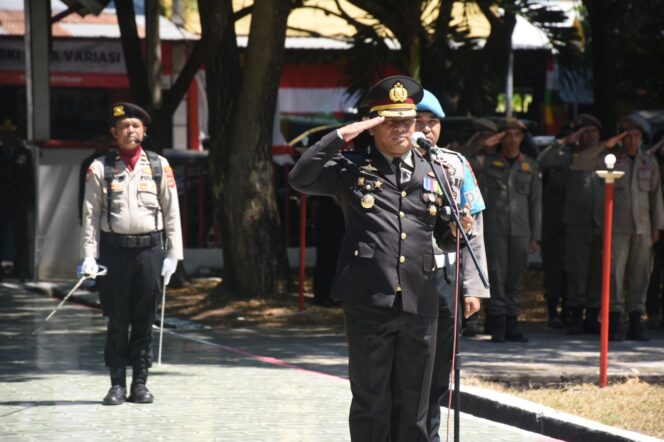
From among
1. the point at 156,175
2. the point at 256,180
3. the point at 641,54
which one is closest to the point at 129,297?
Result: the point at 156,175

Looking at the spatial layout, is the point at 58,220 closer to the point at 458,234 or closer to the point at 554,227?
the point at 554,227

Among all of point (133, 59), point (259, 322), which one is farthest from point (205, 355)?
point (133, 59)

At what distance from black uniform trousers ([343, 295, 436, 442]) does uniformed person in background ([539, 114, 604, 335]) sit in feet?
22.6

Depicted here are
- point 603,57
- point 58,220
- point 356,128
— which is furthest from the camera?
point 58,220

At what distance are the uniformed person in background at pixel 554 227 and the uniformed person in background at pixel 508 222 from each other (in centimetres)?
118

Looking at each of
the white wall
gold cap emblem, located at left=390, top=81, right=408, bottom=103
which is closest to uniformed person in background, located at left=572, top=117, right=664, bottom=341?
gold cap emblem, located at left=390, top=81, right=408, bottom=103

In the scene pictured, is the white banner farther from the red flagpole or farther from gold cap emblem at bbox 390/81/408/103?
gold cap emblem at bbox 390/81/408/103

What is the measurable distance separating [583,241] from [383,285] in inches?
Answer: 285

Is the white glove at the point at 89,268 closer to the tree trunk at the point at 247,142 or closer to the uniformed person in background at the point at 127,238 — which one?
the uniformed person in background at the point at 127,238

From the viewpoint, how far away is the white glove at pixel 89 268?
9.28m

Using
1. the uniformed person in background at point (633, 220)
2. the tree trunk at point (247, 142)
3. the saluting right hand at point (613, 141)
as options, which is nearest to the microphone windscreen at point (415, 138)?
the saluting right hand at point (613, 141)

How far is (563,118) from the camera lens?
31.3m

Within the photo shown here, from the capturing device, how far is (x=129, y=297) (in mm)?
9609

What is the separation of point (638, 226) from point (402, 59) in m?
8.26
